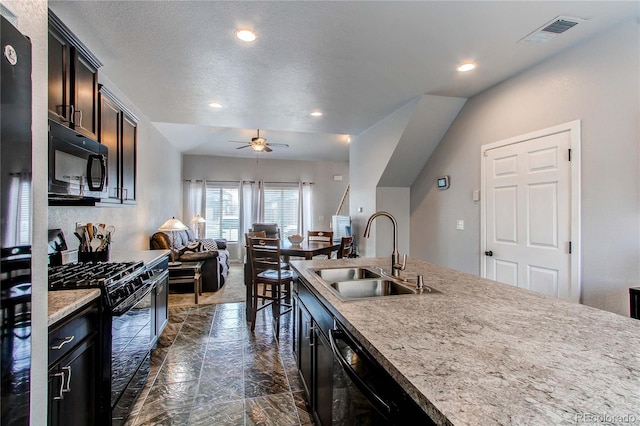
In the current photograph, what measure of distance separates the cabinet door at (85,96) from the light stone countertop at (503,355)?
6.43 ft

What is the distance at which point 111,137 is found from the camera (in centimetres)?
253

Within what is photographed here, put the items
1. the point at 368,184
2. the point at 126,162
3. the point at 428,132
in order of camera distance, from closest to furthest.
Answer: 1. the point at 126,162
2. the point at 428,132
3. the point at 368,184

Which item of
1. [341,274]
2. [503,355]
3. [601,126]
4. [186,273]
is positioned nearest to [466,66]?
[601,126]

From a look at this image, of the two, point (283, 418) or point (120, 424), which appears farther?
point (283, 418)

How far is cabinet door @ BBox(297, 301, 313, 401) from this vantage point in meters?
1.77

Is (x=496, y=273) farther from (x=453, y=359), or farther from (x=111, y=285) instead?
(x=111, y=285)

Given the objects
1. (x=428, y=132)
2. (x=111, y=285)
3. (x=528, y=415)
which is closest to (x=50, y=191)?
(x=111, y=285)

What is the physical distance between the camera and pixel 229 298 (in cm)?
451

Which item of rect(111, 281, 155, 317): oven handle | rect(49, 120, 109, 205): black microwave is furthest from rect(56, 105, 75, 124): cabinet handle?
rect(111, 281, 155, 317): oven handle

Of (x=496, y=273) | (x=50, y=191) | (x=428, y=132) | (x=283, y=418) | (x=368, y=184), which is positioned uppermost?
(x=428, y=132)

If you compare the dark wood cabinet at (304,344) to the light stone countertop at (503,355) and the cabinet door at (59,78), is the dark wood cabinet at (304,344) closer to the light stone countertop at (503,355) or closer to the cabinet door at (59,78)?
the light stone countertop at (503,355)

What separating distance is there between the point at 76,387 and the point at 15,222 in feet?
3.42

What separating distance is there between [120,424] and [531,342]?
2.22 m

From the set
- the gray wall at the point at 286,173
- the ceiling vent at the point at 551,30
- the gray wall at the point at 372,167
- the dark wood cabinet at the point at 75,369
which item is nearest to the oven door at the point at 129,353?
the dark wood cabinet at the point at 75,369
